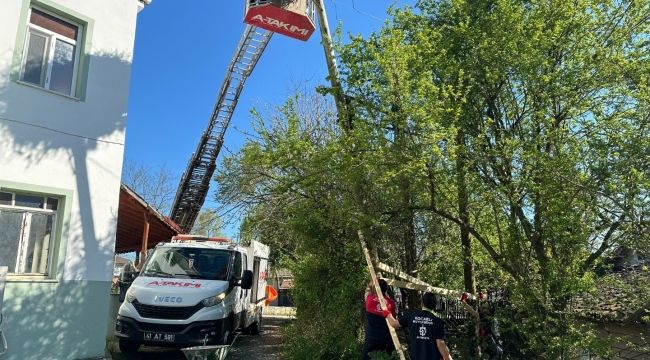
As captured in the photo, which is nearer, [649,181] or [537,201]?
[649,181]

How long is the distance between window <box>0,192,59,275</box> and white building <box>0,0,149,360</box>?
15 millimetres

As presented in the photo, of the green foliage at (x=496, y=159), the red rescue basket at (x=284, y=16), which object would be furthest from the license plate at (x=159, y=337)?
the red rescue basket at (x=284, y=16)

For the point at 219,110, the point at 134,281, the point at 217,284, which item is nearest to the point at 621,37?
the point at 217,284

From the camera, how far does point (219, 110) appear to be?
58.4 feet

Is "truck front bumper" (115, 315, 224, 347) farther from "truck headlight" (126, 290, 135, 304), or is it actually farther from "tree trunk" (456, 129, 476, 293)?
"tree trunk" (456, 129, 476, 293)

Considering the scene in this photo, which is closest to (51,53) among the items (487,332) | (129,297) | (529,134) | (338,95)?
(129,297)

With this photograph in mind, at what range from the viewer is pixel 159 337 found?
9.09 metres

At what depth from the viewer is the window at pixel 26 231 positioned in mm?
8055

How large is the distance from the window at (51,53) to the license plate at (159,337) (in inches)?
182

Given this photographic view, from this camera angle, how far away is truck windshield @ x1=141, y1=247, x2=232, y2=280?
33.6 ft

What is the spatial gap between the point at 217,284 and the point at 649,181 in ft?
24.7

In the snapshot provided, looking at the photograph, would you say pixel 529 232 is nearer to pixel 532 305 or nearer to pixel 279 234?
pixel 532 305

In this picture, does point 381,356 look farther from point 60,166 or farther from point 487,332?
point 60,166

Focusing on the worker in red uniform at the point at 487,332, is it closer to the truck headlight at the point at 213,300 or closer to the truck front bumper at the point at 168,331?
the truck headlight at the point at 213,300
